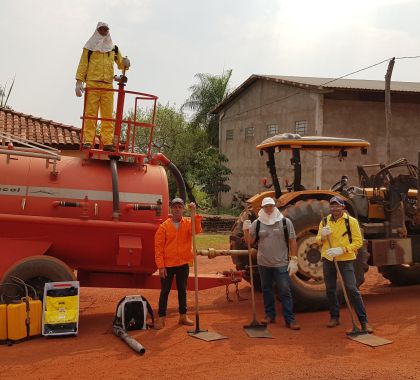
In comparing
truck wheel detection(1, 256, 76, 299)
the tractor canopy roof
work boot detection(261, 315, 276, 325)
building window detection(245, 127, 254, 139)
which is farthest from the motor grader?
building window detection(245, 127, 254, 139)

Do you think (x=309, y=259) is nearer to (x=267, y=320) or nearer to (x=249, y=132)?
(x=267, y=320)

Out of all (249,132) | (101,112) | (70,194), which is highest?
(249,132)

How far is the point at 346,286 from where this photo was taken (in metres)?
6.67

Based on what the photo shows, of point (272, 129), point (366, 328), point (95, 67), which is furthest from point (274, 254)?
point (272, 129)

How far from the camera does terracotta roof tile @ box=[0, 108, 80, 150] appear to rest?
1778 cm

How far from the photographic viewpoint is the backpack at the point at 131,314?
6.51m

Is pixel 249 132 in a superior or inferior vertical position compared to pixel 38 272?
superior

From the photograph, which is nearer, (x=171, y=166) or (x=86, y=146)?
(x=86, y=146)

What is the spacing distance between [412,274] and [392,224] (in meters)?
1.83

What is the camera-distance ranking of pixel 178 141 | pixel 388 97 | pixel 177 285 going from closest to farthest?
pixel 177 285 → pixel 388 97 → pixel 178 141

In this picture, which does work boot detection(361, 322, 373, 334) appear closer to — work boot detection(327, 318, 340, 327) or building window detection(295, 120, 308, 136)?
work boot detection(327, 318, 340, 327)

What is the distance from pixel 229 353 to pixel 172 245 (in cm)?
176

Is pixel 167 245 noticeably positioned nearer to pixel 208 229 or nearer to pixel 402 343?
pixel 402 343

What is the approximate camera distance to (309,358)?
5.46 metres
